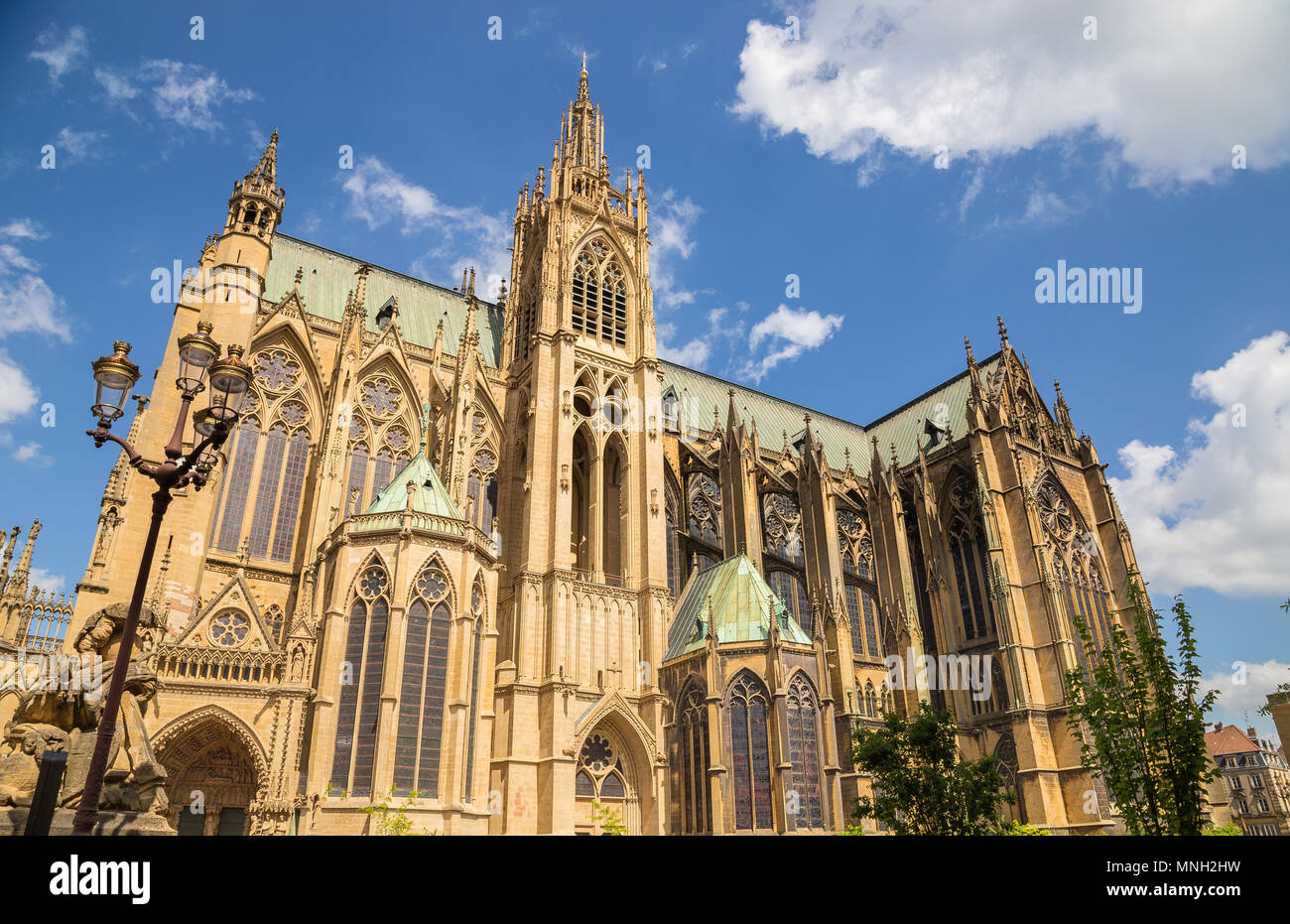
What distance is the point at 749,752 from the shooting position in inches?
1182

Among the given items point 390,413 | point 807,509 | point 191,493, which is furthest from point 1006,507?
point 191,493

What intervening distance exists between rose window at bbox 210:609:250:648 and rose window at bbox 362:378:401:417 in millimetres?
10964

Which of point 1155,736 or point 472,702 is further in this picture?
point 472,702

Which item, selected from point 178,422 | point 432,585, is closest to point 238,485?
point 432,585

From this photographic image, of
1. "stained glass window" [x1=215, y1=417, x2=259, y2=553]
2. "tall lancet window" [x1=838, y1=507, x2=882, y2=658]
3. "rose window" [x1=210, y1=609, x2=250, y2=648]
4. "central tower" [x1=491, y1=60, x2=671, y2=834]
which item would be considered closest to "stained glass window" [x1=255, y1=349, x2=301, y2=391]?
"stained glass window" [x1=215, y1=417, x2=259, y2=553]

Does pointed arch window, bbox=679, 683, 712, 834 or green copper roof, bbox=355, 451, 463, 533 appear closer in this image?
green copper roof, bbox=355, 451, 463, 533

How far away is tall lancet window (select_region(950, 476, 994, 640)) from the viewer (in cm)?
4378

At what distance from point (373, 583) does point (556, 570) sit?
731 centimetres

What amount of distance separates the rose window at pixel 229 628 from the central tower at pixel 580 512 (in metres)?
8.76

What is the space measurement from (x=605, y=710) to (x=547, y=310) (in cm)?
1777

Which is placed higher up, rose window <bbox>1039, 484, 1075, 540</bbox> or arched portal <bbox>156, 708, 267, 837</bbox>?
rose window <bbox>1039, 484, 1075, 540</bbox>

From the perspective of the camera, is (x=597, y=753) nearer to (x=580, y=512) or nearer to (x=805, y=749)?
(x=805, y=749)

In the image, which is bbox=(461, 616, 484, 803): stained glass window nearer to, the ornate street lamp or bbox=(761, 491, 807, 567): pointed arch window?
the ornate street lamp
